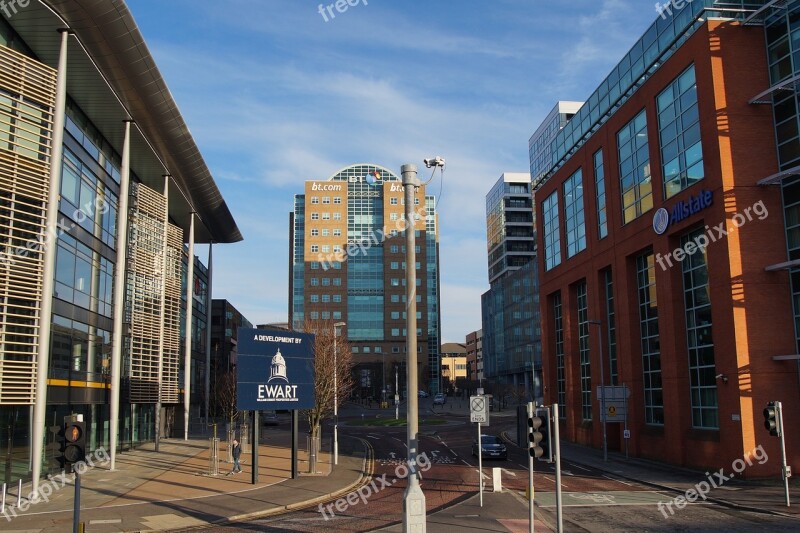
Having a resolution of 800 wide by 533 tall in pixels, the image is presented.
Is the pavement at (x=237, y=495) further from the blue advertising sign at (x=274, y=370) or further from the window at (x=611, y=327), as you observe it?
the window at (x=611, y=327)

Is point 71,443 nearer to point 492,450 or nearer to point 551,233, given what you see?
point 492,450

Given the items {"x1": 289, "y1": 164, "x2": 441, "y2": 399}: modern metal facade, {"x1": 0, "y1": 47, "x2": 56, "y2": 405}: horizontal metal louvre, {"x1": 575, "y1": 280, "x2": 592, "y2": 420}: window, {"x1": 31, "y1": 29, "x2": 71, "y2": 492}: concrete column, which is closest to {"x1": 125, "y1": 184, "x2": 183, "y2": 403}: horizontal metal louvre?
{"x1": 0, "y1": 47, "x2": 56, "y2": 405}: horizontal metal louvre

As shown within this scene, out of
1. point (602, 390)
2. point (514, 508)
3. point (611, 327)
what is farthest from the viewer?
point (611, 327)

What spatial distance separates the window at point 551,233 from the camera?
52188 millimetres

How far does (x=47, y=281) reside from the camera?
2498cm

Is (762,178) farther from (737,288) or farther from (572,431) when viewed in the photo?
(572,431)

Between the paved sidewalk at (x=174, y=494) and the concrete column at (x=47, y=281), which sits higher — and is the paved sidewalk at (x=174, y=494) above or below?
below

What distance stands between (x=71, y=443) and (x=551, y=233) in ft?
144

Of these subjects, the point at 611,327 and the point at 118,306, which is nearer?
the point at 118,306

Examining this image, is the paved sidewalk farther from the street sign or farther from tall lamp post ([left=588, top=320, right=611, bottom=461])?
tall lamp post ([left=588, top=320, right=611, bottom=461])

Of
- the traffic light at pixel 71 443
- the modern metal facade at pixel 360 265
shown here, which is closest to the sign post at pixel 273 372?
the traffic light at pixel 71 443

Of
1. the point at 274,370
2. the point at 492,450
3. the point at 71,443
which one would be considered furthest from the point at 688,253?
the point at 71,443

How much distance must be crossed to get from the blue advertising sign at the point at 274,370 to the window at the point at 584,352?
23.5 metres

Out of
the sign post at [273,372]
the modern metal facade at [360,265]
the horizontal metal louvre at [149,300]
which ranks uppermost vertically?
the modern metal facade at [360,265]
